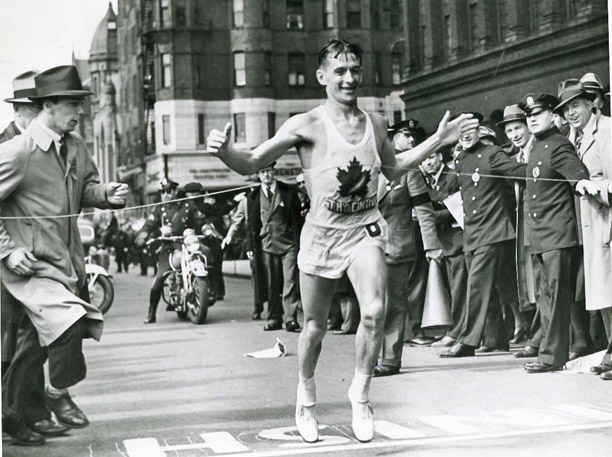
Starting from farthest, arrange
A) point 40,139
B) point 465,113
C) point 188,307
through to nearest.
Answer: point 465,113, point 188,307, point 40,139

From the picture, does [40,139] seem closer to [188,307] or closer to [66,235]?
[66,235]

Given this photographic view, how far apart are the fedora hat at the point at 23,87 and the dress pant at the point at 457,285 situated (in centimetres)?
271

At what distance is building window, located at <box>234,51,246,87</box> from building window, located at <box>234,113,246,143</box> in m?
0.17

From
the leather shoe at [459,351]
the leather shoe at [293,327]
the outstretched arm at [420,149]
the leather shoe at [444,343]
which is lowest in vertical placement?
the leather shoe at [459,351]

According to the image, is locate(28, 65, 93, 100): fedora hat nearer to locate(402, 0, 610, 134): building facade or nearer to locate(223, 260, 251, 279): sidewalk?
locate(223, 260, 251, 279): sidewalk

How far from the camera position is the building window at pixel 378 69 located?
6.55 meters

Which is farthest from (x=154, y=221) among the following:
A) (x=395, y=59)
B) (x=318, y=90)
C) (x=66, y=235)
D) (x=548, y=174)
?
(x=548, y=174)

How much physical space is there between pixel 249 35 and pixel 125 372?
6.41 feet

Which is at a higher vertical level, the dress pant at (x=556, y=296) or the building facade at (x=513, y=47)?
the building facade at (x=513, y=47)

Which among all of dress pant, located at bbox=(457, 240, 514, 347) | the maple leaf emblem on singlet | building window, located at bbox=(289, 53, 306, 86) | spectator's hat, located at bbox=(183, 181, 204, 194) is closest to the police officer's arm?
dress pant, located at bbox=(457, 240, 514, 347)

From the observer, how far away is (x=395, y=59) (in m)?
6.76

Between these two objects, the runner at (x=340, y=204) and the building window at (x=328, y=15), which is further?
the building window at (x=328, y=15)

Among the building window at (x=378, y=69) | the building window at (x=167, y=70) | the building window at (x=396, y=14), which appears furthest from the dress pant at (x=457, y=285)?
the building window at (x=167, y=70)

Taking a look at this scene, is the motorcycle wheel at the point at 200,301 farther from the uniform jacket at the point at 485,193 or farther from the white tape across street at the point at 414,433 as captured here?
the uniform jacket at the point at 485,193
